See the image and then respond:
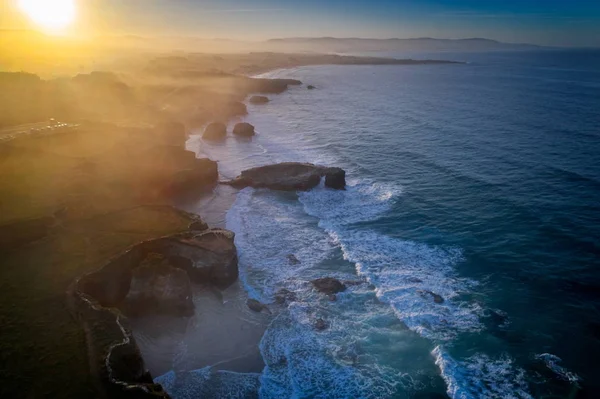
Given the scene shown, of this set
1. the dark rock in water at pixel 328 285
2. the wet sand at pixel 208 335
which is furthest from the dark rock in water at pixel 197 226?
the dark rock in water at pixel 328 285

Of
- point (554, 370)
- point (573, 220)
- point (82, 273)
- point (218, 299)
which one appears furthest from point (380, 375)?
point (573, 220)

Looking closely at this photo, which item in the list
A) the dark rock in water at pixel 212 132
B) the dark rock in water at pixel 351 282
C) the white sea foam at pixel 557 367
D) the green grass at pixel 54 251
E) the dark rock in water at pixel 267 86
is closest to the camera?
the green grass at pixel 54 251

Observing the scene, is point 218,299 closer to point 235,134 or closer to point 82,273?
point 82,273

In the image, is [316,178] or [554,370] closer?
[554,370]

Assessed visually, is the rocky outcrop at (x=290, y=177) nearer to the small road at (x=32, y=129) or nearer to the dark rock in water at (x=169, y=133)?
the dark rock in water at (x=169, y=133)

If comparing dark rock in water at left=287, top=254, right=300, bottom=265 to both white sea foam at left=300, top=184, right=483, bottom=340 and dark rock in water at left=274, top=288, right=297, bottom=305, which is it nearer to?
dark rock in water at left=274, top=288, right=297, bottom=305

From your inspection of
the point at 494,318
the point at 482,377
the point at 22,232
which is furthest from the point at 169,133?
the point at 482,377
